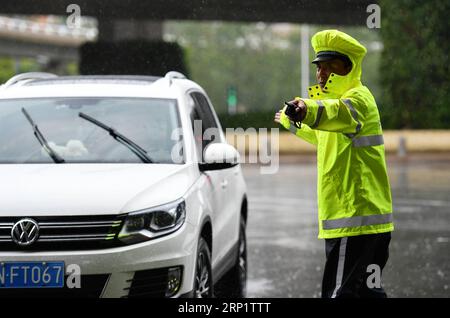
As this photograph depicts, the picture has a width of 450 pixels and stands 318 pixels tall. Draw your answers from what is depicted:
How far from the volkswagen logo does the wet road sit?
129 inches

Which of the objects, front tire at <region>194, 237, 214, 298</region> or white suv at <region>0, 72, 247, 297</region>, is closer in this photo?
white suv at <region>0, 72, 247, 297</region>

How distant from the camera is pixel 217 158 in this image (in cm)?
628

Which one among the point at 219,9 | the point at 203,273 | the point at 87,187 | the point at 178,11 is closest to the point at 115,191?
the point at 87,187

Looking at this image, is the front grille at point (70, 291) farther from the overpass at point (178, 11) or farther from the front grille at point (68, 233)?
the overpass at point (178, 11)

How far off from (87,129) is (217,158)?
2.97ft

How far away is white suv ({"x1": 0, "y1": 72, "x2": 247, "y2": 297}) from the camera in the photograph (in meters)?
5.18

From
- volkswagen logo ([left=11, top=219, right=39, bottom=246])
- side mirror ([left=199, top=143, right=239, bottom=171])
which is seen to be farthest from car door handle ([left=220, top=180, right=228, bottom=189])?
volkswagen logo ([left=11, top=219, right=39, bottom=246])

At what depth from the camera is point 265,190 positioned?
1912cm

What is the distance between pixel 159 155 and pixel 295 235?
611 cm

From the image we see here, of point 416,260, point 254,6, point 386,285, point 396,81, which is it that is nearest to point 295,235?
point 416,260

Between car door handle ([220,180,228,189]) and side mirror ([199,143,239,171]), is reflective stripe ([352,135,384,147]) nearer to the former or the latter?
side mirror ([199,143,239,171])

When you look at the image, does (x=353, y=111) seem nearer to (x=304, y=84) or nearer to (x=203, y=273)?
(x=203, y=273)

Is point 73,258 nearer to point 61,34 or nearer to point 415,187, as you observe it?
point 415,187

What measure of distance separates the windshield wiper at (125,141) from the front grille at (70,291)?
1.20m
